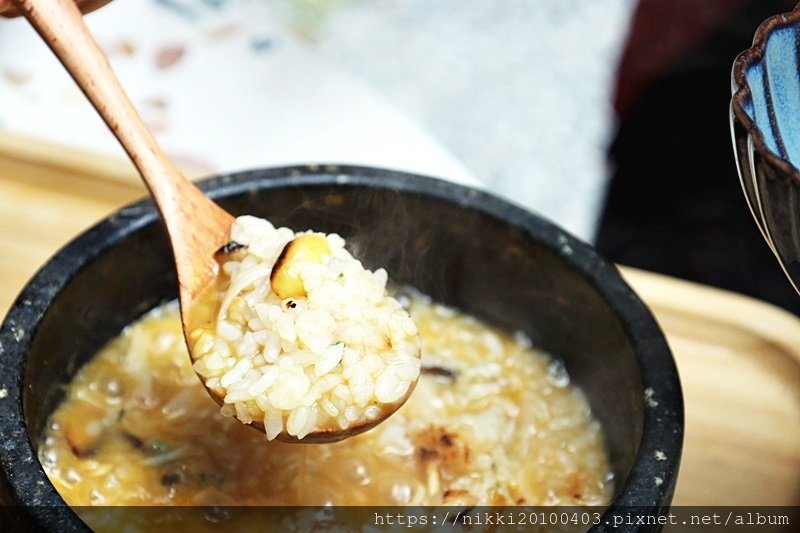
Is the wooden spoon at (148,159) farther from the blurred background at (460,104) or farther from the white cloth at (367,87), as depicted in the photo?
the white cloth at (367,87)

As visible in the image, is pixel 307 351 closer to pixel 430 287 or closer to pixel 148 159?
pixel 148 159

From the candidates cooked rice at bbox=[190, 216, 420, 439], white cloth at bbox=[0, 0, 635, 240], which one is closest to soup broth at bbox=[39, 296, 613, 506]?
cooked rice at bbox=[190, 216, 420, 439]

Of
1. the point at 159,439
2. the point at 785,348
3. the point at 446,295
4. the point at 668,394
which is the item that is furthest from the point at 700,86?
the point at 159,439

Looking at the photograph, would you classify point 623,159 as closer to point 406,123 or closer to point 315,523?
point 406,123

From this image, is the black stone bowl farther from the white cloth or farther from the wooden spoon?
the white cloth

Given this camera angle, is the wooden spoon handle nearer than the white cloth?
Yes

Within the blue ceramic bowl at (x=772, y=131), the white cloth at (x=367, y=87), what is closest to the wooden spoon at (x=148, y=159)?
the blue ceramic bowl at (x=772, y=131)

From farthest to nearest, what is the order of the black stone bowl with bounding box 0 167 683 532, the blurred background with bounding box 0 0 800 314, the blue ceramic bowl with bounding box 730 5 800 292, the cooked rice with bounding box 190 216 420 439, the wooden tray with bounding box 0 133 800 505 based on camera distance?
the blurred background with bounding box 0 0 800 314 → the wooden tray with bounding box 0 133 800 505 → the black stone bowl with bounding box 0 167 683 532 → the cooked rice with bounding box 190 216 420 439 → the blue ceramic bowl with bounding box 730 5 800 292
